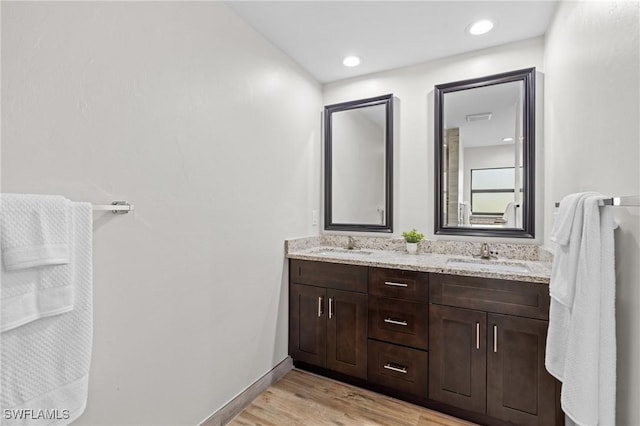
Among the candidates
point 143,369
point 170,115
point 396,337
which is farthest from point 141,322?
point 396,337

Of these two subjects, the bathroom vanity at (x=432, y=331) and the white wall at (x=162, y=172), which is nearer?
the white wall at (x=162, y=172)

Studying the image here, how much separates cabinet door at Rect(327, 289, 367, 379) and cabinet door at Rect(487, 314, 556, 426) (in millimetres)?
776

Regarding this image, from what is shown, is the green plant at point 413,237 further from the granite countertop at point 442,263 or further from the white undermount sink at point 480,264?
the white undermount sink at point 480,264

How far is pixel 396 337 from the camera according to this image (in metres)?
2.02

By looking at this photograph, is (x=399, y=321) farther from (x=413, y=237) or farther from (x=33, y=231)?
(x=33, y=231)

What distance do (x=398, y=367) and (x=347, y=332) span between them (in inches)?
15.8

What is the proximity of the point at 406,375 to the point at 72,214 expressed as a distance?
199 cm

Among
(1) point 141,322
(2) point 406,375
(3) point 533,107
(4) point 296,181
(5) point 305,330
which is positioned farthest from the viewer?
(4) point 296,181

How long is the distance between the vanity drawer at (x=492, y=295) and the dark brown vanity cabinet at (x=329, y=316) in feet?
1.65

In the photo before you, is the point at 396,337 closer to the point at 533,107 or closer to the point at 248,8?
the point at 533,107

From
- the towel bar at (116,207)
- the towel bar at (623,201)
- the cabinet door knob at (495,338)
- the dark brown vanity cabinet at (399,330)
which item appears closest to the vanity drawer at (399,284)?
the dark brown vanity cabinet at (399,330)

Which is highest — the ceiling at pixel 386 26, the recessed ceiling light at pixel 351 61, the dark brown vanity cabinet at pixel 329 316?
the ceiling at pixel 386 26

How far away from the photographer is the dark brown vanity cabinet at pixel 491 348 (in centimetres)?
164

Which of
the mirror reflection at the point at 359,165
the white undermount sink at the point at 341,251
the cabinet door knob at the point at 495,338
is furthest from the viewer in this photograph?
the mirror reflection at the point at 359,165
